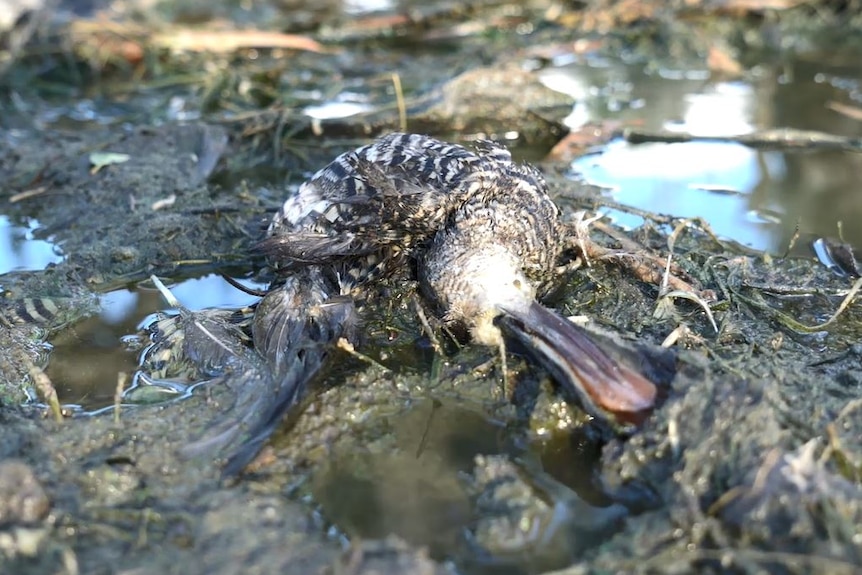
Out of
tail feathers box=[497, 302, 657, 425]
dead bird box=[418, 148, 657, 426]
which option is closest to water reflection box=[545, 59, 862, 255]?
dead bird box=[418, 148, 657, 426]

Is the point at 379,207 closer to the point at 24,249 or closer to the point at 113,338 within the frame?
the point at 113,338

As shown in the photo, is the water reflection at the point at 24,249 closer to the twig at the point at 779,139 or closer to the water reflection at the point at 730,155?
the water reflection at the point at 730,155

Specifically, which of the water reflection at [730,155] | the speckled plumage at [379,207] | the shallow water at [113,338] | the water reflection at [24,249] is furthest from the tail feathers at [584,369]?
the water reflection at [24,249]

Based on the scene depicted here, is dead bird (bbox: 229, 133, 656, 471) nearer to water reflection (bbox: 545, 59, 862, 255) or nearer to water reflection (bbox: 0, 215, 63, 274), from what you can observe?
water reflection (bbox: 545, 59, 862, 255)

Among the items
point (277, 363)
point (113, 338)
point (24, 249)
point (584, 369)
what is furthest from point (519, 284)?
point (24, 249)

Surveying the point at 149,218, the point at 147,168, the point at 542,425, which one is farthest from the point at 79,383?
the point at 147,168

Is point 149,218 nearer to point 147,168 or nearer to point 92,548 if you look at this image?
point 147,168

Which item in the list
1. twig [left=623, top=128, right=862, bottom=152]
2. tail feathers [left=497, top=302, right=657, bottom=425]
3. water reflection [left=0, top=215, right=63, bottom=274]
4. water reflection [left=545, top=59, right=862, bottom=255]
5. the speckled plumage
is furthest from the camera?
twig [left=623, top=128, right=862, bottom=152]
